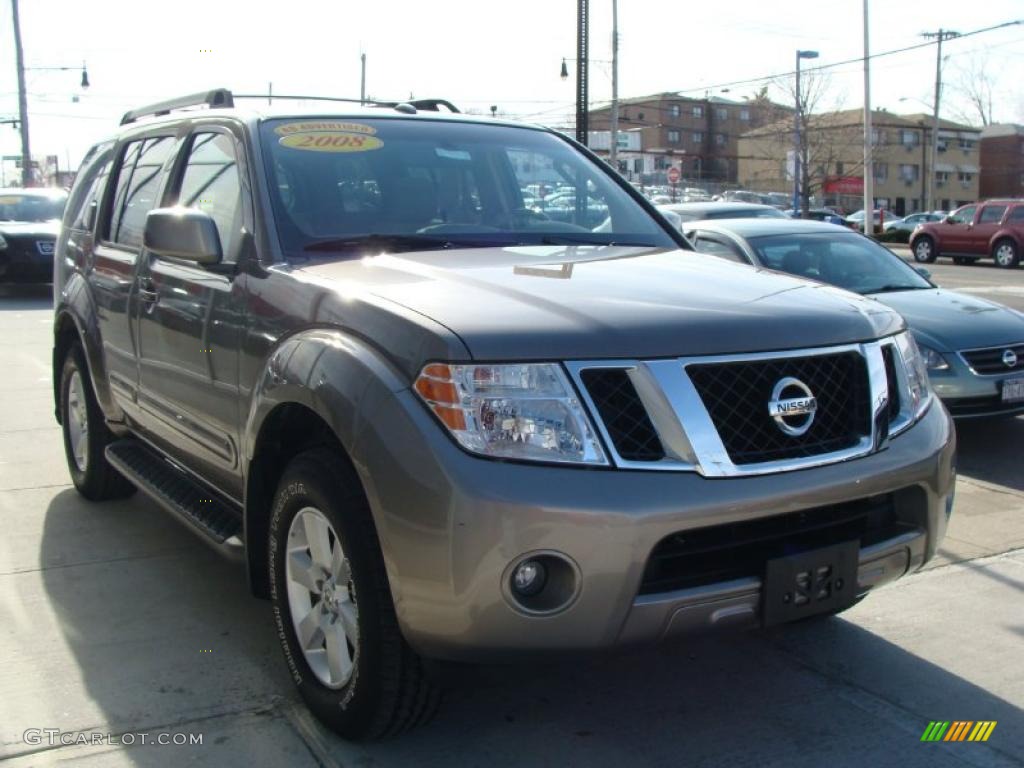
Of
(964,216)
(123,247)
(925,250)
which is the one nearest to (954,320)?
(123,247)

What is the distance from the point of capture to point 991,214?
2811cm

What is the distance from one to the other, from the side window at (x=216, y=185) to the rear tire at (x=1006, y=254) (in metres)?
26.2

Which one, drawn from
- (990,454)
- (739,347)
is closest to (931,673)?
(739,347)

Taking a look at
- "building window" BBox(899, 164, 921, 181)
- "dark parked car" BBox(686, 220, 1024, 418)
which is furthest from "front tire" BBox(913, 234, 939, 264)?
"building window" BBox(899, 164, 921, 181)

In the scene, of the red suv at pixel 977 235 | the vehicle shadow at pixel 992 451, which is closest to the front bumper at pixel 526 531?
the vehicle shadow at pixel 992 451

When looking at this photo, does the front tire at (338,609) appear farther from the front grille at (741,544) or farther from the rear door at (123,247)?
the rear door at (123,247)

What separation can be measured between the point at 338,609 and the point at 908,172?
93.4m

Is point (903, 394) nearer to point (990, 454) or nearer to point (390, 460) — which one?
point (390, 460)

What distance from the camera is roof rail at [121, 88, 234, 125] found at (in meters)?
4.78

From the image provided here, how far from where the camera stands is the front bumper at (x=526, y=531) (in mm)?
2633

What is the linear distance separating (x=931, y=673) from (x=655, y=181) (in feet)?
240

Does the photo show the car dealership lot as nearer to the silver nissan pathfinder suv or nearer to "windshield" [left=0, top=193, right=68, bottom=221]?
the silver nissan pathfinder suv

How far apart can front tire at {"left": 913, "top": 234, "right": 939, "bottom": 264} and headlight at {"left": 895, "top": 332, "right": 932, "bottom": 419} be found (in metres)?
27.6

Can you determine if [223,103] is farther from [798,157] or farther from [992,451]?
[798,157]
